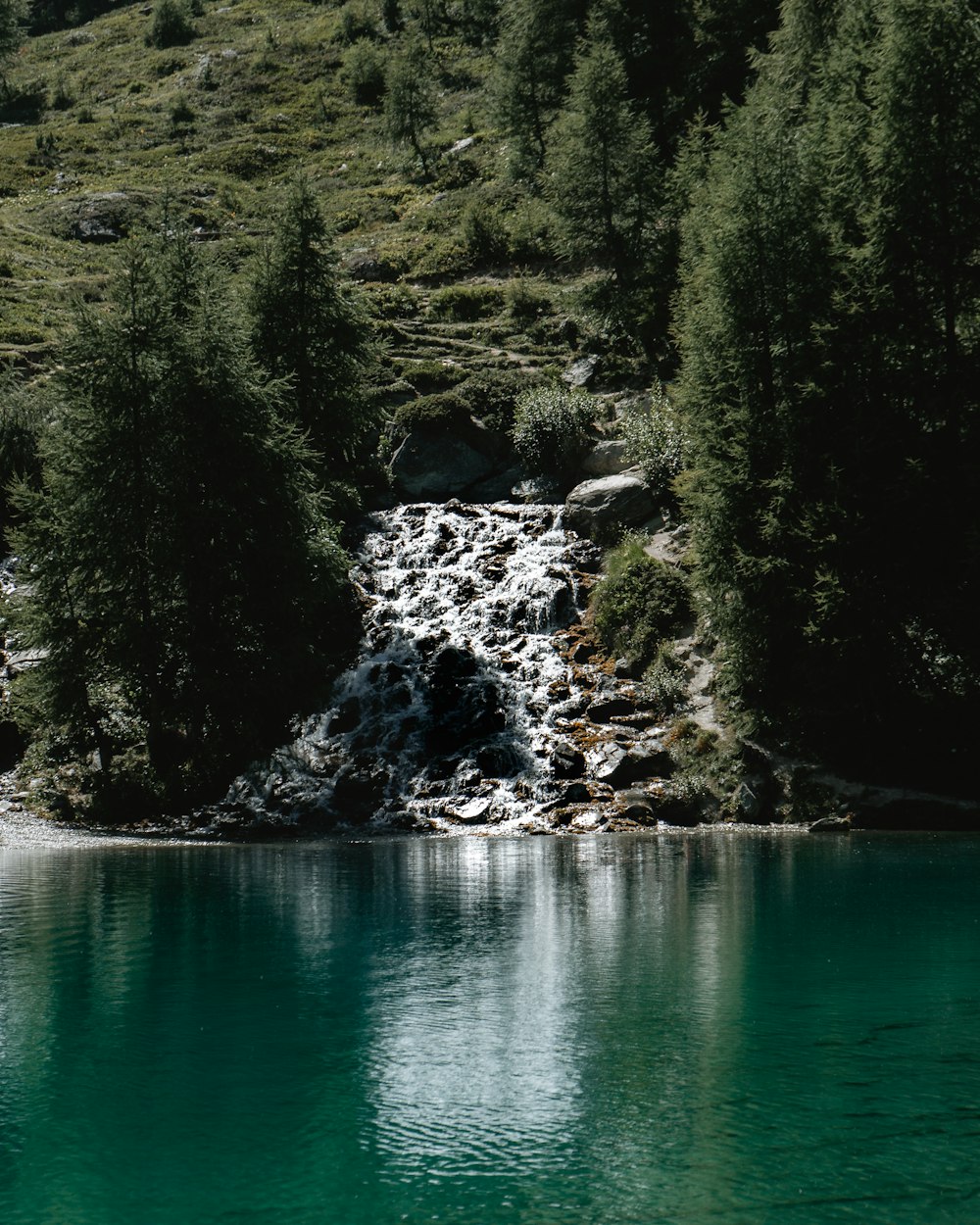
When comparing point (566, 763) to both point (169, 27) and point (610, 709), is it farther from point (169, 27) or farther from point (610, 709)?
point (169, 27)

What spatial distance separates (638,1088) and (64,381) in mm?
24839

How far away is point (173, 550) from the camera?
26.7 meters

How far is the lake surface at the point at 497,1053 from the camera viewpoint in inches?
257

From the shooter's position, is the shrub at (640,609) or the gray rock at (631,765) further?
the shrub at (640,609)

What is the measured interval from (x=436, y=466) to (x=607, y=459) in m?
6.55

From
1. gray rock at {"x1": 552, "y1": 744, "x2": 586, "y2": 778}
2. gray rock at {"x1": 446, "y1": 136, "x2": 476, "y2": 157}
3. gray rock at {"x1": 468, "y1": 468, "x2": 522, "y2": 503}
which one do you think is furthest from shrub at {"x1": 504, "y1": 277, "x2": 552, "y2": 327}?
gray rock at {"x1": 446, "y1": 136, "x2": 476, "y2": 157}

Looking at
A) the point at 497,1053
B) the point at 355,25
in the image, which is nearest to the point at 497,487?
the point at 497,1053

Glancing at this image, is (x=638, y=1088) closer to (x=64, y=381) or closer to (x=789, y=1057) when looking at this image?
(x=789, y=1057)

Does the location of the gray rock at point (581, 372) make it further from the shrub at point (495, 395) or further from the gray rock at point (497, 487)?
the gray rock at point (497, 487)

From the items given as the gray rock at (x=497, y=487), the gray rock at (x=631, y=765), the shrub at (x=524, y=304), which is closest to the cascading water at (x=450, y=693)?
the gray rock at (x=631, y=765)

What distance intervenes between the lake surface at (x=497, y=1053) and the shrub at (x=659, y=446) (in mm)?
20141

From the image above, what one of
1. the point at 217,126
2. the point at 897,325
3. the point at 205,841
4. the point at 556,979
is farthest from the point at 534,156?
the point at 556,979

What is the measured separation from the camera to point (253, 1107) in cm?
796

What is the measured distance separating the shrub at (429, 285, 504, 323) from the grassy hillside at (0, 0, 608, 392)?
4.2 inches
